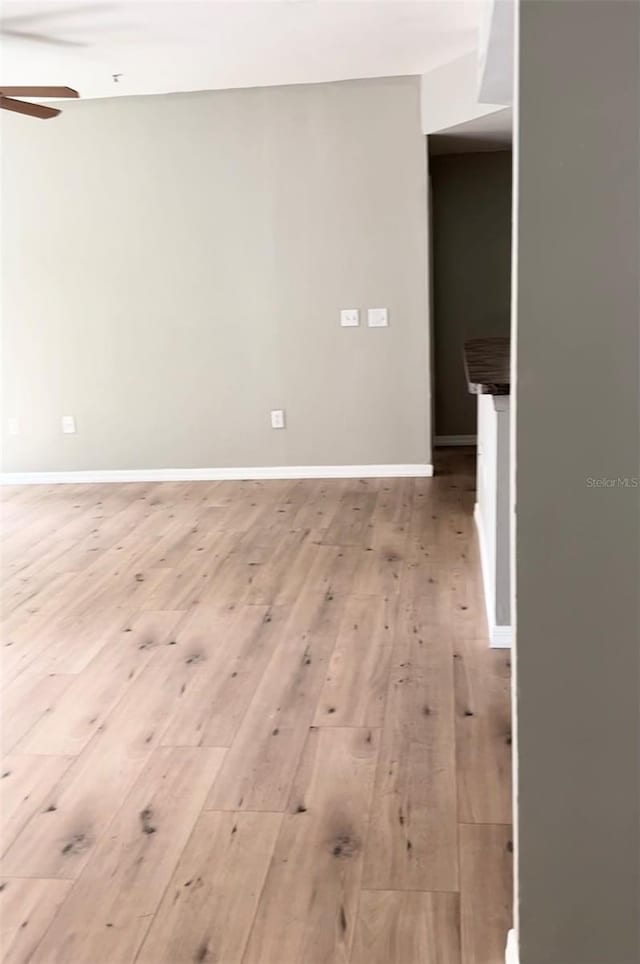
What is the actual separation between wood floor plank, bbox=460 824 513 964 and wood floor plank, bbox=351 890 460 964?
22 mm

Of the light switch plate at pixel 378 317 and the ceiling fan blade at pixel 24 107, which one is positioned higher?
the ceiling fan blade at pixel 24 107

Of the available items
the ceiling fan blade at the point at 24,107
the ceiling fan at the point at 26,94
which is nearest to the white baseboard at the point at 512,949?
the ceiling fan at the point at 26,94

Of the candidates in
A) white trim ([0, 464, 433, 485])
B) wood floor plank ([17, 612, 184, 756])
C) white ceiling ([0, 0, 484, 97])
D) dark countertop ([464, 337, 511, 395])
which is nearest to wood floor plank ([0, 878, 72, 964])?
wood floor plank ([17, 612, 184, 756])

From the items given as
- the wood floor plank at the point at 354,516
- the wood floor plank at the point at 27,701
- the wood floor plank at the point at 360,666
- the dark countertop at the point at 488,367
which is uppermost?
the dark countertop at the point at 488,367

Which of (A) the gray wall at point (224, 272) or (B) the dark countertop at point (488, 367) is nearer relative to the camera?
(B) the dark countertop at point (488, 367)

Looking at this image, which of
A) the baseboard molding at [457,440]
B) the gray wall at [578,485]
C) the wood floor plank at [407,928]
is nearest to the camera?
the gray wall at [578,485]

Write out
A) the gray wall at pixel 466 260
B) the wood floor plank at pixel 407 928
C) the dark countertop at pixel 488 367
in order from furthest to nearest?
the gray wall at pixel 466 260, the dark countertop at pixel 488 367, the wood floor plank at pixel 407 928

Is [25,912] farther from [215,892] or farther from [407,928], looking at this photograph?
[407,928]

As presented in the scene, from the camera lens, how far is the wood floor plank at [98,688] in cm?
286

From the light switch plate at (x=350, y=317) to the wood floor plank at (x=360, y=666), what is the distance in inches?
102

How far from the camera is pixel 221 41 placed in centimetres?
462

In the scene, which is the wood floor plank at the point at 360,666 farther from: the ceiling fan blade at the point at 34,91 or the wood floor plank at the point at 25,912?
the ceiling fan blade at the point at 34,91

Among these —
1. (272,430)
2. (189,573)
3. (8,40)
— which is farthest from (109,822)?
(272,430)

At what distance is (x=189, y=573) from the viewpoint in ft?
14.6
